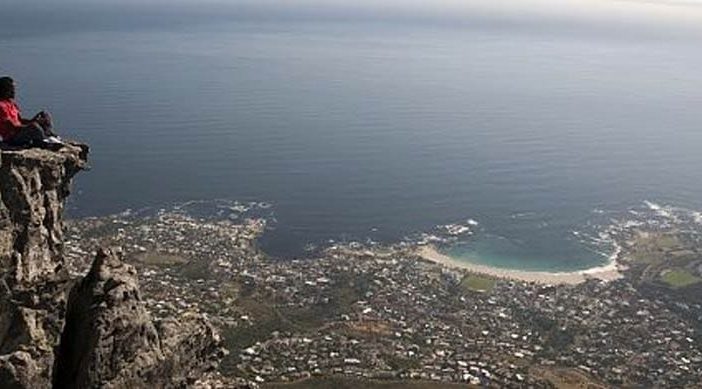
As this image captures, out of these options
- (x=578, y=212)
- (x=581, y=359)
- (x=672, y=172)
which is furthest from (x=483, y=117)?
(x=581, y=359)

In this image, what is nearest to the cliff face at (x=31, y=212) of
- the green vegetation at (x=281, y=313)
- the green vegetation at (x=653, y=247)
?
the green vegetation at (x=281, y=313)

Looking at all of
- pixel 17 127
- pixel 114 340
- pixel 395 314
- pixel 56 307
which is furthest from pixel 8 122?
pixel 395 314

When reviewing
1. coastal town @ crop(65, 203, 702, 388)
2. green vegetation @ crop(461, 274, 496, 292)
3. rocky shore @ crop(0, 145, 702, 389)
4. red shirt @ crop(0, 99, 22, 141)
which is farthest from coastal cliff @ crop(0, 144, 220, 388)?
green vegetation @ crop(461, 274, 496, 292)

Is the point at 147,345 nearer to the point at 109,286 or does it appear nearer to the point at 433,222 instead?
the point at 109,286

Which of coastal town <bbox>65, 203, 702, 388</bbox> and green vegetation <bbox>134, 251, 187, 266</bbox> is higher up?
green vegetation <bbox>134, 251, 187, 266</bbox>

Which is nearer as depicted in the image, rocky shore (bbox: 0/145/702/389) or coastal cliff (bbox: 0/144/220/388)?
coastal cliff (bbox: 0/144/220/388)

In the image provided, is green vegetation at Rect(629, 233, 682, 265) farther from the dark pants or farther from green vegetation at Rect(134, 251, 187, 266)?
the dark pants

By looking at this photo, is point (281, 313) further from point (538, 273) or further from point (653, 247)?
point (653, 247)

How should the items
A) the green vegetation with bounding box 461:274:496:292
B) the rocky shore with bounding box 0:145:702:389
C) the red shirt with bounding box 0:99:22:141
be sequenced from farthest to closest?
the green vegetation with bounding box 461:274:496:292
the rocky shore with bounding box 0:145:702:389
the red shirt with bounding box 0:99:22:141
